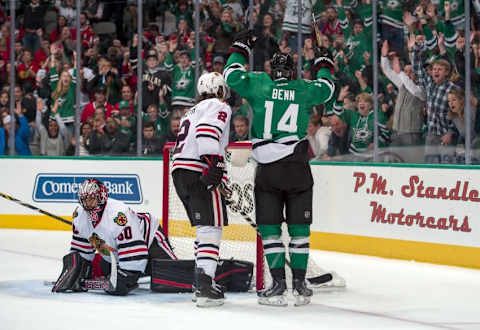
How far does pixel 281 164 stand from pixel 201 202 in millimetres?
515

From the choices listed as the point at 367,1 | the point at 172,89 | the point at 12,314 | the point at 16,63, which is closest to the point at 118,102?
the point at 172,89

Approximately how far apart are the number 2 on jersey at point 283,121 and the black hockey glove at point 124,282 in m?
1.18

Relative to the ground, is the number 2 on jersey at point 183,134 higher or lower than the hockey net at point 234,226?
higher

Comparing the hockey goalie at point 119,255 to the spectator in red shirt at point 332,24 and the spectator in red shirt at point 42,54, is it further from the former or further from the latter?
the spectator in red shirt at point 42,54

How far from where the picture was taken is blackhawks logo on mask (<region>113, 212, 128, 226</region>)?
5535 mm

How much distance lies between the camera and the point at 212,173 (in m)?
5.20

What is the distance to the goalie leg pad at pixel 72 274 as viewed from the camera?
18.7 ft

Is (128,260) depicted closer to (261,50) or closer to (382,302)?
(382,302)

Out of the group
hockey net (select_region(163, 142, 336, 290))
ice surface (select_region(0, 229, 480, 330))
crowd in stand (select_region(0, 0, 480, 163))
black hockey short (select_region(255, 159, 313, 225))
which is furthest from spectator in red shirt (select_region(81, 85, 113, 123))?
black hockey short (select_region(255, 159, 313, 225))

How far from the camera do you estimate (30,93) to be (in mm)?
11164

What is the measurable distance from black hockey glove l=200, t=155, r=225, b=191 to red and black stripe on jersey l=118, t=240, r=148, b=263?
2.17 ft

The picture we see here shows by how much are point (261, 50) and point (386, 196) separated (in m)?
2.53

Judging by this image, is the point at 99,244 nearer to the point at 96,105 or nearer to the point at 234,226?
the point at 234,226

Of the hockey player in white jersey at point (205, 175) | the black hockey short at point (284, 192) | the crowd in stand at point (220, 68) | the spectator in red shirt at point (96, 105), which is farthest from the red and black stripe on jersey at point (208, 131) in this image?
the spectator in red shirt at point (96, 105)
